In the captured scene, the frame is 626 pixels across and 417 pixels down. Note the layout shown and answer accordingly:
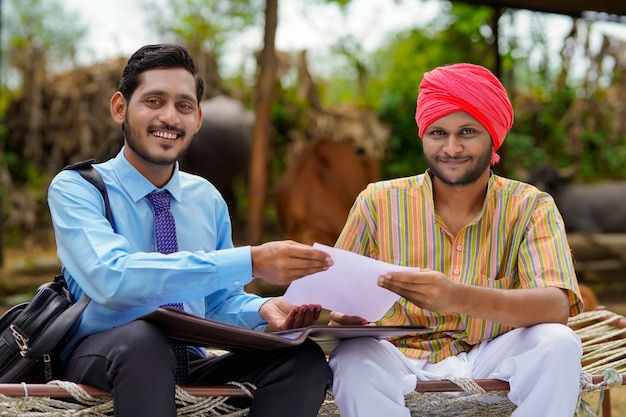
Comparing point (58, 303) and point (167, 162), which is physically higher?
point (167, 162)

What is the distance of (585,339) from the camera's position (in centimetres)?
352

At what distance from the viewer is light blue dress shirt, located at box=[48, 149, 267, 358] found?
2283 millimetres

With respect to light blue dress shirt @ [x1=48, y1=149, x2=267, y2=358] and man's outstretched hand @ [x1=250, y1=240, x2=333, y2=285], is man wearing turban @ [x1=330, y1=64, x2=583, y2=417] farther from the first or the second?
light blue dress shirt @ [x1=48, y1=149, x2=267, y2=358]

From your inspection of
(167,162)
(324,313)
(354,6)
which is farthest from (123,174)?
(354,6)

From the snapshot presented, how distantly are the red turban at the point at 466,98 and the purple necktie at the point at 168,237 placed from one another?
85 centimetres

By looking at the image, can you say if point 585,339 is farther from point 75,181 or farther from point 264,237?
point 264,237

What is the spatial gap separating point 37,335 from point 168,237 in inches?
18.6

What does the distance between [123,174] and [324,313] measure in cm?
439

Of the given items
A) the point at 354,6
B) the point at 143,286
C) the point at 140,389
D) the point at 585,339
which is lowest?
the point at 585,339

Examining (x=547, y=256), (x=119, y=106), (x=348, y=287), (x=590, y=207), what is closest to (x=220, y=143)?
(x=590, y=207)

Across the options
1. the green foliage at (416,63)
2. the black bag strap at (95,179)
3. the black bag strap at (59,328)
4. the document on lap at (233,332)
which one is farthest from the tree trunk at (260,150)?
the document on lap at (233,332)

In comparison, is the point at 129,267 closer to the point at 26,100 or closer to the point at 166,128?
the point at 166,128

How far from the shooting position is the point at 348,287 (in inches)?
95.2

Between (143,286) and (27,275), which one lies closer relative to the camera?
(143,286)
